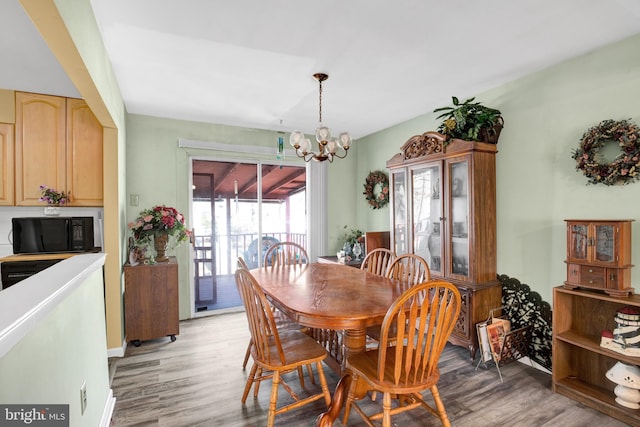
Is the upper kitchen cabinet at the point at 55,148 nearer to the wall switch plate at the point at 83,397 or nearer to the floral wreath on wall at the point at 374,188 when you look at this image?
the wall switch plate at the point at 83,397

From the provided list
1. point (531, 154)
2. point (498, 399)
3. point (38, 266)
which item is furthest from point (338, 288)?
point (38, 266)

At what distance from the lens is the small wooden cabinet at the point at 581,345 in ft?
7.26

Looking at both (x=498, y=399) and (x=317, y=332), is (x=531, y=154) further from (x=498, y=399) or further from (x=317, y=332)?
(x=317, y=332)

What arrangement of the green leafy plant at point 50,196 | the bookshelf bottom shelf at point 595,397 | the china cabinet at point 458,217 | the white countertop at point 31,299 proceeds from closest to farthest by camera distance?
the white countertop at point 31,299, the bookshelf bottom shelf at point 595,397, the china cabinet at point 458,217, the green leafy plant at point 50,196

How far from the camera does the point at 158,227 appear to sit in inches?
133

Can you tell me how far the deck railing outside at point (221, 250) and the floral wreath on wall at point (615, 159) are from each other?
3.64 meters

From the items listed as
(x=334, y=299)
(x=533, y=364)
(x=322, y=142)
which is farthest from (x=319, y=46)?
(x=533, y=364)

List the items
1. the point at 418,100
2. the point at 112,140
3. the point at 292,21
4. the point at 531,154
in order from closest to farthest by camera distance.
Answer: the point at 292,21
the point at 531,154
the point at 112,140
the point at 418,100

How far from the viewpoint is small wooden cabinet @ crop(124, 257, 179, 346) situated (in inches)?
122

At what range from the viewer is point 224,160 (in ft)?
13.9

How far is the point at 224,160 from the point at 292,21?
2.56m

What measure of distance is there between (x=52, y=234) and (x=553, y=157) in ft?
14.2

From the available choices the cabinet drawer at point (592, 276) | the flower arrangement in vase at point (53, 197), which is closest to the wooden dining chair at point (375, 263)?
the cabinet drawer at point (592, 276)

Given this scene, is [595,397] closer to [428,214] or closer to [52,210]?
[428,214]
